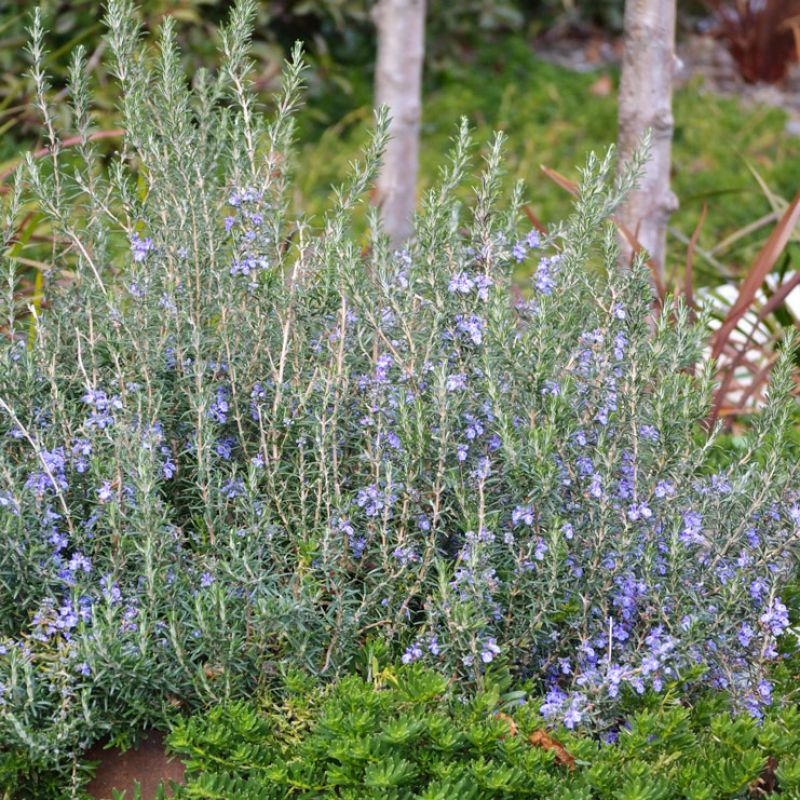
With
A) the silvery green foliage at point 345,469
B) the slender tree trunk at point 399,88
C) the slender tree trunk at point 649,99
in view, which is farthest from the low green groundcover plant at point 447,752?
the slender tree trunk at point 399,88

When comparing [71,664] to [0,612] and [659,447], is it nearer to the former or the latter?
[0,612]

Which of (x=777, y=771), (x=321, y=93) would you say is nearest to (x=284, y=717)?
(x=777, y=771)

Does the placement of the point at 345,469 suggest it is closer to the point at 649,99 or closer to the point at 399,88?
the point at 649,99

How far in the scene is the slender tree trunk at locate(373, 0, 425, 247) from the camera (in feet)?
18.0

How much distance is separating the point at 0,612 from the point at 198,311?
Result: 0.79 metres

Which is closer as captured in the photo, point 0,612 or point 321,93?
point 0,612

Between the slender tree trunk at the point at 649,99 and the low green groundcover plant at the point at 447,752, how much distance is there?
2348mm

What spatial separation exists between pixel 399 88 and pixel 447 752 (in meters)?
3.97

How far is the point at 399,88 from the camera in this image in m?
5.56

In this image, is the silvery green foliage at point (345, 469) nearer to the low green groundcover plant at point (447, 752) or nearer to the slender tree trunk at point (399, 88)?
the low green groundcover plant at point (447, 752)

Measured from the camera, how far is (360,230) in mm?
7043

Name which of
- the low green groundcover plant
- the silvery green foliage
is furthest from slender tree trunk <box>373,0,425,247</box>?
the low green groundcover plant

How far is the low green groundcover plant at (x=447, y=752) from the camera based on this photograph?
2.11 meters

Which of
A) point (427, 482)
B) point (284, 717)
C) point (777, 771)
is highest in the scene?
point (427, 482)
